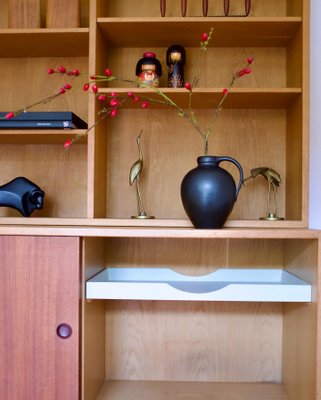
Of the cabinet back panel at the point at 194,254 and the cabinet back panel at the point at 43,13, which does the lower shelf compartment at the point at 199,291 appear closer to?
the cabinet back panel at the point at 194,254

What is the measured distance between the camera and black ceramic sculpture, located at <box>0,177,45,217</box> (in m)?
1.68

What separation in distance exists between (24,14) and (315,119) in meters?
1.21

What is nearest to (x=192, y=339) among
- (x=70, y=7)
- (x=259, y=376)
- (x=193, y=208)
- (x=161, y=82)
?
(x=259, y=376)

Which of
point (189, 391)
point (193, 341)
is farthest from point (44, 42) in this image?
point (189, 391)

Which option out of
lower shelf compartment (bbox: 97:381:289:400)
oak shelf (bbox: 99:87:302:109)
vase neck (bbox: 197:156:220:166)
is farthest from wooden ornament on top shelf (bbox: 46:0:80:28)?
lower shelf compartment (bbox: 97:381:289:400)

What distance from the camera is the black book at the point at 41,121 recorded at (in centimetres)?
163

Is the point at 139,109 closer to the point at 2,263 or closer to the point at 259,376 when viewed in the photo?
the point at 2,263

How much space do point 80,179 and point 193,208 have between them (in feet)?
2.30

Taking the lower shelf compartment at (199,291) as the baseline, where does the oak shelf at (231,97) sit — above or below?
above

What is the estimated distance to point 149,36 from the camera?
1815 millimetres

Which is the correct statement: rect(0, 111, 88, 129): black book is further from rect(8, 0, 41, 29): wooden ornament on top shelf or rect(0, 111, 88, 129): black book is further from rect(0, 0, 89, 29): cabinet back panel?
rect(0, 0, 89, 29): cabinet back panel

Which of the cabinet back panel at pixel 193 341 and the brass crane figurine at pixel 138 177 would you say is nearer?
the brass crane figurine at pixel 138 177

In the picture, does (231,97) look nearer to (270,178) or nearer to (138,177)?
(270,178)

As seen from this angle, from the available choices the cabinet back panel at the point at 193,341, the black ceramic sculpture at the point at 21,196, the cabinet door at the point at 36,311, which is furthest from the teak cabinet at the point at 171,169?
the cabinet door at the point at 36,311
